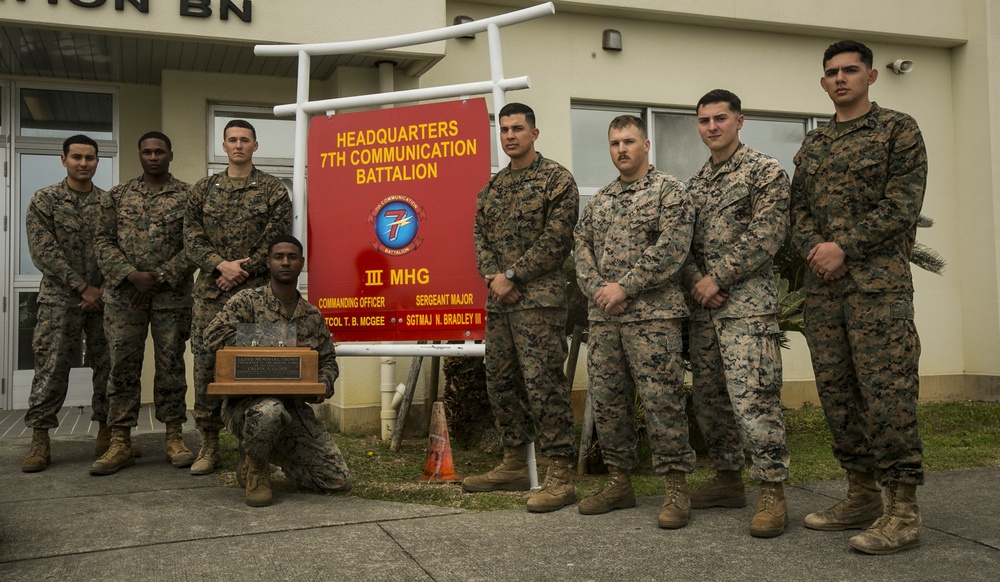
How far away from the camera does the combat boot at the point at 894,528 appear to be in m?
3.69

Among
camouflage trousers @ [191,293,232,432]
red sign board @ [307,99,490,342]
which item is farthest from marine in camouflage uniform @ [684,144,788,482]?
camouflage trousers @ [191,293,232,432]

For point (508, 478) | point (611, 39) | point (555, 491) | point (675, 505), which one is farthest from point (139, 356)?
point (611, 39)

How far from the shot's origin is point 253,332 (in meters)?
4.73

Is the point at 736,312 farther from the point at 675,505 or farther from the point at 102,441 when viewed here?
the point at 102,441

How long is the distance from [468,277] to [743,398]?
1.97 meters

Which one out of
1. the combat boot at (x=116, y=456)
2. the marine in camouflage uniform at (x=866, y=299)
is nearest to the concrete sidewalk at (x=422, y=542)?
the marine in camouflage uniform at (x=866, y=299)

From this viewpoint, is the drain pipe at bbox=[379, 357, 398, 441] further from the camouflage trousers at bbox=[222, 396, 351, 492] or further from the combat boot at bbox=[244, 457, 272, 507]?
the combat boot at bbox=[244, 457, 272, 507]

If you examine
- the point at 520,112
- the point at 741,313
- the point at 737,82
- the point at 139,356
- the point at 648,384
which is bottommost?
the point at 648,384

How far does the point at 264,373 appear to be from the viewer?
4652mm

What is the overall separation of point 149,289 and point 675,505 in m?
3.54

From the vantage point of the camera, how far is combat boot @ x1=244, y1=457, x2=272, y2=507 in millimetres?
4645

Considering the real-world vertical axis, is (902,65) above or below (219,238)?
above

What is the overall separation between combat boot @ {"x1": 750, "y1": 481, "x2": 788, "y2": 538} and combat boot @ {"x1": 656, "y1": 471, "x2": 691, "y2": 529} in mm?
318

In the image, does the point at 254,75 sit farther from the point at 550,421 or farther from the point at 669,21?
the point at 550,421
